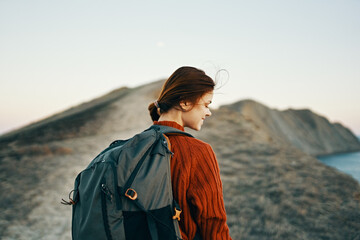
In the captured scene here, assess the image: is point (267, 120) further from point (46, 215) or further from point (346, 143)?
point (46, 215)

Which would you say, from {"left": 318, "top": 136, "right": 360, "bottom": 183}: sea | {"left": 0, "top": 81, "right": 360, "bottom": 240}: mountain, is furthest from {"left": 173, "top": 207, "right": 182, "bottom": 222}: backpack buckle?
{"left": 318, "top": 136, "right": 360, "bottom": 183}: sea

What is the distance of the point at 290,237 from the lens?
15.0 feet

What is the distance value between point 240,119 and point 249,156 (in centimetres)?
579

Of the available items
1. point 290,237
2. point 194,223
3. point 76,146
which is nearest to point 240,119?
point 76,146

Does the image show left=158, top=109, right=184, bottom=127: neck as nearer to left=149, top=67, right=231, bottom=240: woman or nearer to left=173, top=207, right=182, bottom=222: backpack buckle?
left=149, top=67, right=231, bottom=240: woman

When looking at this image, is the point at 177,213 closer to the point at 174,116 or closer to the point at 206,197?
the point at 206,197

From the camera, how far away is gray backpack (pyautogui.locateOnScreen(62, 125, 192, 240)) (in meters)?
1.14

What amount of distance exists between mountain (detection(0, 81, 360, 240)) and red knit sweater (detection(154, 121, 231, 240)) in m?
3.93

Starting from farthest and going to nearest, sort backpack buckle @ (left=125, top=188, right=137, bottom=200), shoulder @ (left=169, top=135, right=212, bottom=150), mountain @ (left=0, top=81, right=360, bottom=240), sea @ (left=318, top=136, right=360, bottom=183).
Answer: sea @ (left=318, top=136, right=360, bottom=183) → mountain @ (left=0, top=81, right=360, bottom=240) → shoulder @ (left=169, top=135, right=212, bottom=150) → backpack buckle @ (left=125, top=188, right=137, bottom=200)

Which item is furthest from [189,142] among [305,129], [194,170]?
[305,129]

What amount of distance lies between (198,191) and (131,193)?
33 centimetres

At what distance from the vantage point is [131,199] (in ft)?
3.77

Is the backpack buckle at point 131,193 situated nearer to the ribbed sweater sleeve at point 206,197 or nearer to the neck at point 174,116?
the ribbed sweater sleeve at point 206,197

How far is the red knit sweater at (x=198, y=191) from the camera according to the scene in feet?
3.95
